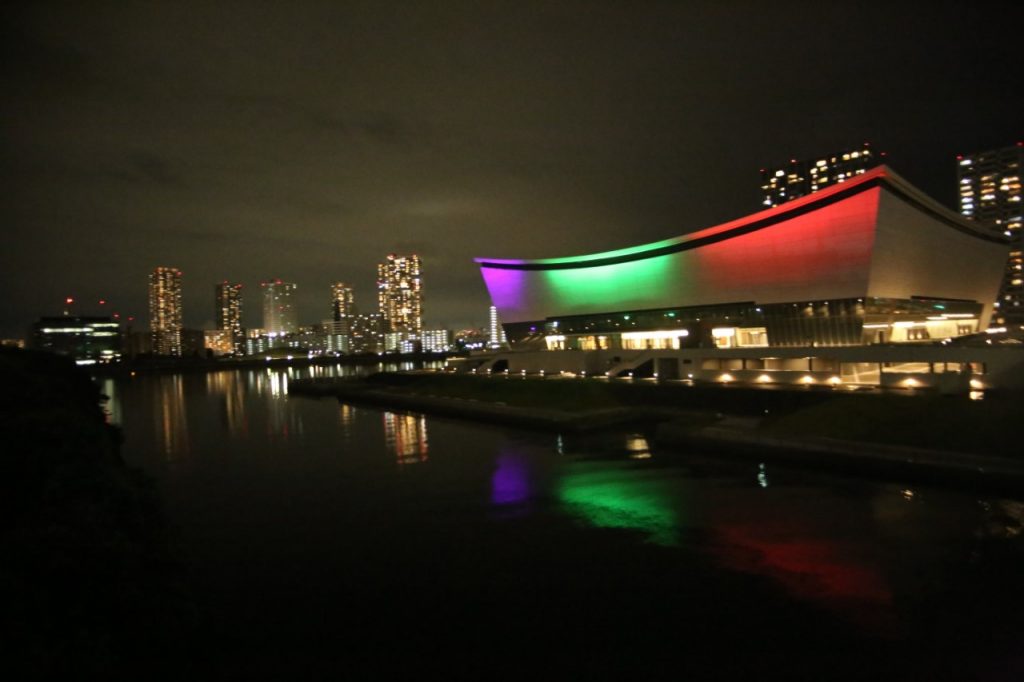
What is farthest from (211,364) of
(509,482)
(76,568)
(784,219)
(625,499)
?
(76,568)

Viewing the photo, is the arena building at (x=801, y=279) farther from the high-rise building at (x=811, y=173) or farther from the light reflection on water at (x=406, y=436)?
the high-rise building at (x=811, y=173)

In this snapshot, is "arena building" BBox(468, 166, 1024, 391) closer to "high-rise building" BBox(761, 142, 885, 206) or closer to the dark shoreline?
the dark shoreline

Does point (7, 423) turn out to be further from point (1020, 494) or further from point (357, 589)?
point (1020, 494)

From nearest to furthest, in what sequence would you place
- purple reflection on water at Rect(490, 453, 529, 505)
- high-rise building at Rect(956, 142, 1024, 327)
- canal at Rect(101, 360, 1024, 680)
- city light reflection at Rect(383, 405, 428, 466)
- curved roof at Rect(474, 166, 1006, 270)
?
1. canal at Rect(101, 360, 1024, 680)
2. purple reflection on water at Rect(490, 453, 529, 505)
3. city light reflection at Rect(383, 405, 428, 466)
4. curved roof at Rect(474, 166, 1006, 270)
5. high-rise building at Rect(956, 142, 1024, 327)

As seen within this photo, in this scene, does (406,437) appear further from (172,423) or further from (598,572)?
(598,572)

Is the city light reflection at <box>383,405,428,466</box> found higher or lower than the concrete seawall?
lower

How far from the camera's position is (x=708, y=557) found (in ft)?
31.5

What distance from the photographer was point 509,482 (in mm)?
15125

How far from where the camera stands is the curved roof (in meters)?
27.4

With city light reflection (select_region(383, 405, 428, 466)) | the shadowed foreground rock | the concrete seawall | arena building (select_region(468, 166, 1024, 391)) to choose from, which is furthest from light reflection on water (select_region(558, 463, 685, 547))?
arena building (select_region(468, 166, 1024, 391))

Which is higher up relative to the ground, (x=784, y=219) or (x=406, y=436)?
(x=784, y=219)

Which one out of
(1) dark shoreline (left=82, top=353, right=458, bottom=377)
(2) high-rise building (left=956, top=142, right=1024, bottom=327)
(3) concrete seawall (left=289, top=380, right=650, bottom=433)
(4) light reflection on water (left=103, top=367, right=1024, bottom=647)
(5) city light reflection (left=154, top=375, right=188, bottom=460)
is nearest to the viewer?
(4) light reflection on water (left=103, top=367, right=1024, bottom=647)

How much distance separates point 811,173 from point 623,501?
345ft

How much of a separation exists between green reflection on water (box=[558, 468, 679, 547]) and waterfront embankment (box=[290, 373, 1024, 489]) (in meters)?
3.85
